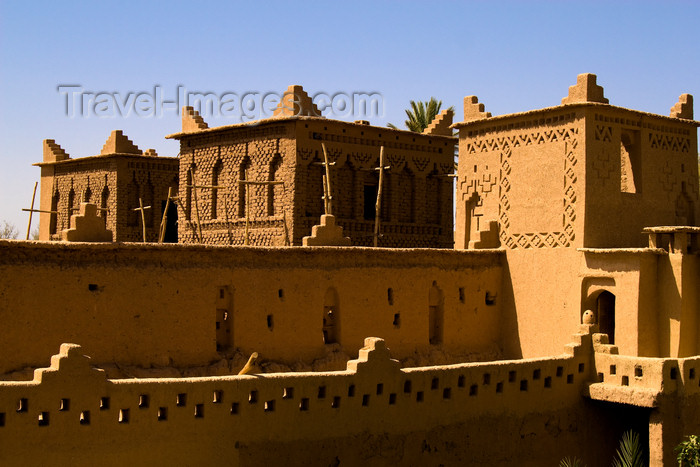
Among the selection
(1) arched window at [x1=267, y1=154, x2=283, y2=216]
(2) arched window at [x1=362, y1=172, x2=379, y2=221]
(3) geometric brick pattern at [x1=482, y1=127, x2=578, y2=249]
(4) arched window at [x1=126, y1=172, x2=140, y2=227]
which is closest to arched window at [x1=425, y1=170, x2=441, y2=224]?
(2) arched window at [x1=362, y1=172, x2=379, y2=221]

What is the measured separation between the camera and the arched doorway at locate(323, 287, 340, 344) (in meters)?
19.8

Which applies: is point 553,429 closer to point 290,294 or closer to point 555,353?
point 555,353

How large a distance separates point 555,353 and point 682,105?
20.9ft

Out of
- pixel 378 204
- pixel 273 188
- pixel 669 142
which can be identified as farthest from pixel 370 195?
pixel 669 142

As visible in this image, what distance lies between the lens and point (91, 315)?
54.7 feet

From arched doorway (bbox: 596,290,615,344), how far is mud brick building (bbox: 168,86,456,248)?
5.93 meters

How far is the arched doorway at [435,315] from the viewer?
850 inches

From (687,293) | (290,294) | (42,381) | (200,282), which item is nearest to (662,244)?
(687,293)

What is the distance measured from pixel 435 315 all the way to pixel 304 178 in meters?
4.73

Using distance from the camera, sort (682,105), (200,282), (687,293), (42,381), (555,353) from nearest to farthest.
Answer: (42,381) < (200,282) < (687,293) < (555,353) < (682,105)

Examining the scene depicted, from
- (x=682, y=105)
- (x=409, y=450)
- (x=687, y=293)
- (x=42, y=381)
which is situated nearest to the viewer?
(x=42, y=381)

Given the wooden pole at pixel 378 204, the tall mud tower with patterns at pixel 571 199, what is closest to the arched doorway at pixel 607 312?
the tall mud tower with patterns at pixel 571 199

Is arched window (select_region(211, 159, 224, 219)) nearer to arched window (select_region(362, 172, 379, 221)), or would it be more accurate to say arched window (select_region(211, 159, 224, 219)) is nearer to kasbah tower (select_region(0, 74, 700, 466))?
kasbah tower (select_region(0, 74, 700, 466))

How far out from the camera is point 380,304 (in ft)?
67.1
